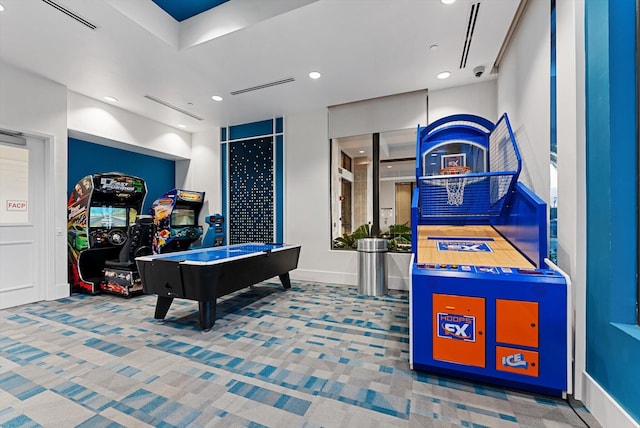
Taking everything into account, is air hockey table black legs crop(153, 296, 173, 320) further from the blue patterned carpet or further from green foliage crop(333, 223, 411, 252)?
green foliage crop(333, 223, 411, 252)

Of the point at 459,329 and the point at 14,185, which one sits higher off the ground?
the point at 14,185

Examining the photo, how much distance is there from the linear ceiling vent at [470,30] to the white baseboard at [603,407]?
3061 mm

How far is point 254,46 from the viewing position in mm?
3180

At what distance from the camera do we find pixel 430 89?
4.33 meters

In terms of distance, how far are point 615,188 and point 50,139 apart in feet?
19.8

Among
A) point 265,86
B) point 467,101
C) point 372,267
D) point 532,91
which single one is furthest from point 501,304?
point 265,86

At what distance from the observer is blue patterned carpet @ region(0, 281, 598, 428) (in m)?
1.57

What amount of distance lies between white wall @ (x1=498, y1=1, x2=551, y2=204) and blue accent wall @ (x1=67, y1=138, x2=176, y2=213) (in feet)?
21.3

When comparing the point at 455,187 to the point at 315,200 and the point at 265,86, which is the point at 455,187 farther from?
the point at 265,86

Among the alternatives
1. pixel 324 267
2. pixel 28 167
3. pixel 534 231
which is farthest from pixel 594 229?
pixel 28 167

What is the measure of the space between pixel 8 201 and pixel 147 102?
2.35m

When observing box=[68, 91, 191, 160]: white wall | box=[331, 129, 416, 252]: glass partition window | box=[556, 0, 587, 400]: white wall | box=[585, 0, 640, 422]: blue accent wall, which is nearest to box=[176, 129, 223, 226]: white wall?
box=[68, 91, 191, 160]: white wall

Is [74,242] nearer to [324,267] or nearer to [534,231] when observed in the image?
[324,267]

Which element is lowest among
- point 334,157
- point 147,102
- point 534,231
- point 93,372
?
point 93,372
